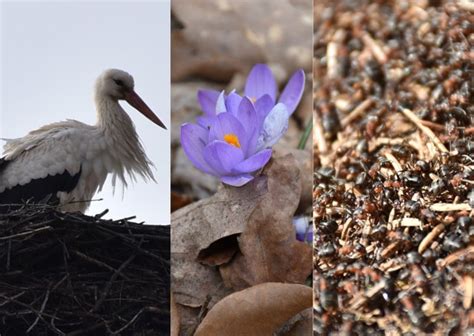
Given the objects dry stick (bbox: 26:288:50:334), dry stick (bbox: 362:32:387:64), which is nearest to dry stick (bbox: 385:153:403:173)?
dry stick (bbox: 362:32:387:64)

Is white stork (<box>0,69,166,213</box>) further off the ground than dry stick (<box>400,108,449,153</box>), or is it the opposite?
dry stick (<box>400,108,449,153</box>)

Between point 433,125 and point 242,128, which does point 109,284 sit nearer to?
point 242,128

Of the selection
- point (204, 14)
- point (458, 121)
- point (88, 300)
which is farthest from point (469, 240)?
point (88, 300)

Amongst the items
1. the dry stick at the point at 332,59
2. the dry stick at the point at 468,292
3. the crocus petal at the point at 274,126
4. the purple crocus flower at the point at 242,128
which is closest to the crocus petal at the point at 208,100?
the purple crocus flower at the point at 242,128

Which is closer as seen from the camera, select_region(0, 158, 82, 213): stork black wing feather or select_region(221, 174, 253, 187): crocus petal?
select_region(221, 174, 253, 187): crocus petal

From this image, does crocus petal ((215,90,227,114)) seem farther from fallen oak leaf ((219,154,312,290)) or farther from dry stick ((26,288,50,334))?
dry stick ((26,288,50,334))

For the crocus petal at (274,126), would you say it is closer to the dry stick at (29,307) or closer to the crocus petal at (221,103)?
the crocus petal at (221,103)

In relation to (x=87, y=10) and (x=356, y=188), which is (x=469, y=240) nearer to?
(x=356, y=188)

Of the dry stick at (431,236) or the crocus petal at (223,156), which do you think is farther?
the crocus petal at (223,156)
